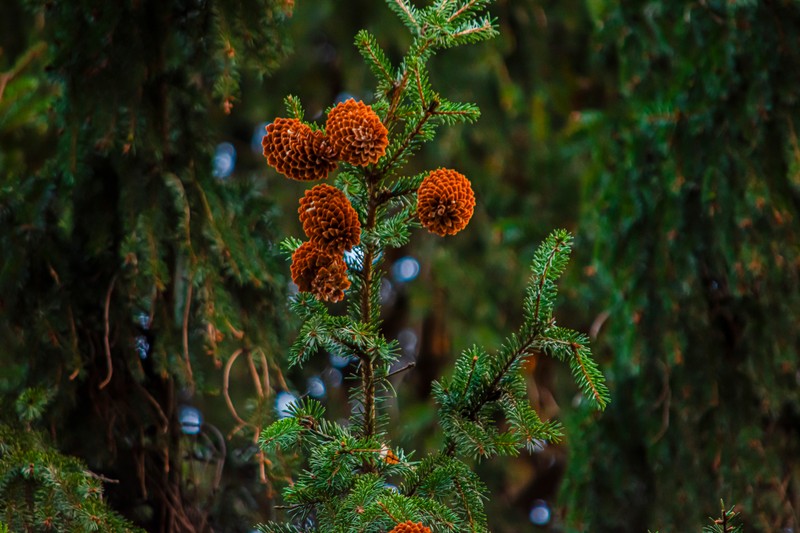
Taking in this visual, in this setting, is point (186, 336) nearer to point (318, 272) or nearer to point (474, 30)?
point (318, 272)

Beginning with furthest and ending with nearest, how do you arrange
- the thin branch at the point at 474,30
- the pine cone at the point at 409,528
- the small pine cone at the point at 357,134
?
1. the thin branch at the point at 474,30
2. the small pine cone at the point at 357,134
3. the pine cone at the point at 409,528

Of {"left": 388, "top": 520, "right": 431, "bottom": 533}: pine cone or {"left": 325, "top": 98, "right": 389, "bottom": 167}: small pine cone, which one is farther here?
{"left": 325, "top": 98, "right": 389, "bottom": 167}: small pine cone

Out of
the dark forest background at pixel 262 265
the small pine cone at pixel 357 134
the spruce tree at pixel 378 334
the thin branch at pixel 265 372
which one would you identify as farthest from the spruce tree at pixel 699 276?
the small pine cone at pixel 357 134

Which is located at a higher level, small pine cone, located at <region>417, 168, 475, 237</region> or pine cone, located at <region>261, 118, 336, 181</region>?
pine cone, located at <region>261, 118, 336, 181</region>

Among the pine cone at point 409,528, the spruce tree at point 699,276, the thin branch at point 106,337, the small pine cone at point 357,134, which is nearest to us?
the pine cone at point 409,528

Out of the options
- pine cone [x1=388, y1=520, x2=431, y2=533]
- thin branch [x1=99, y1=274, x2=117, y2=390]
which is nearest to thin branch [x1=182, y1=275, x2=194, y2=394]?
thin branch [x1=99, y1=274, x2=117, y2=390]

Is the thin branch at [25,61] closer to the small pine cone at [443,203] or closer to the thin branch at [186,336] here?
the thin branch at [186,336]

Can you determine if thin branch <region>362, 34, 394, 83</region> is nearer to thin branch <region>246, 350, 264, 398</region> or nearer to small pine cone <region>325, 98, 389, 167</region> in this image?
small pine cone <region>325, 98, 389, 167</region>
